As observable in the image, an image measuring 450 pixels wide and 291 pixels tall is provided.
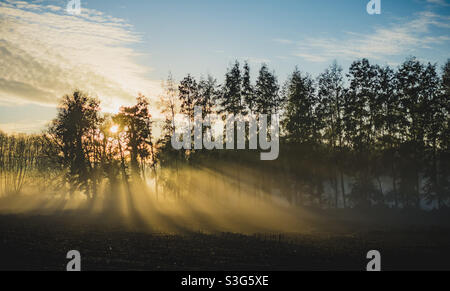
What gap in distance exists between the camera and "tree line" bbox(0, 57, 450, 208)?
131ft

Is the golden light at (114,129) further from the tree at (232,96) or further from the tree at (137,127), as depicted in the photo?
the tree at (232,96)

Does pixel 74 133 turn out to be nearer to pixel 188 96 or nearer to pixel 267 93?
pixel 188 96

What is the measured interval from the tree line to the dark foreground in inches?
661

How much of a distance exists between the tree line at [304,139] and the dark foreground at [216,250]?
661 inches

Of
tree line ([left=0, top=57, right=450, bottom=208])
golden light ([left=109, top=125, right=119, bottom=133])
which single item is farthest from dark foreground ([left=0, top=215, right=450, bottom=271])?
golden light ([left=109, top=125, right=119, bottom=133])

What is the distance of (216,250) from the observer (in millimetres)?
18188

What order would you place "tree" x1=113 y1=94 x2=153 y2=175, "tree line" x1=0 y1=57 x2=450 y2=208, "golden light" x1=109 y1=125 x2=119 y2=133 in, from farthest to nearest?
1. "golden light" x1=109 y1=125 x2=119 y2=133
2. "tree" x1=113 y1=94 x2=153 y2=175
3. "tree line" x1=0 y1=57 x2=450 y2=208

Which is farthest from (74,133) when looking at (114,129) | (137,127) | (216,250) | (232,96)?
(216,250)

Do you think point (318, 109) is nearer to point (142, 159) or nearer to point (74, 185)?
point (142, 159)

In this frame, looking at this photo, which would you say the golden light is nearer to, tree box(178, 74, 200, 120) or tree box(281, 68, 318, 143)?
tree box(178, 74, 200, 120)

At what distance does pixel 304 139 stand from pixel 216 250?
2832 centimetres
